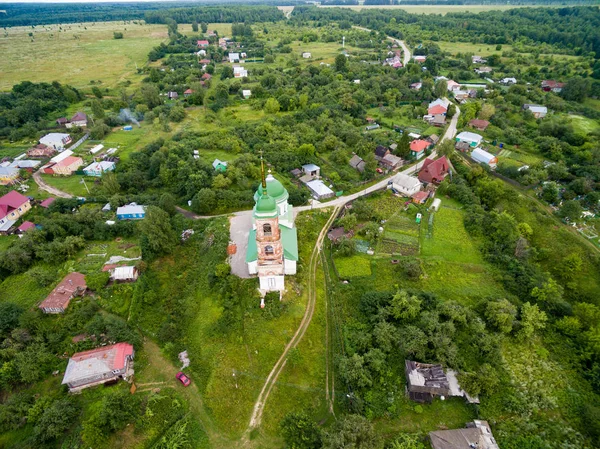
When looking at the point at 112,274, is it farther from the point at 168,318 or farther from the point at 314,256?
the point at 314,256

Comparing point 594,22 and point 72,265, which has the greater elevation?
point 594,22

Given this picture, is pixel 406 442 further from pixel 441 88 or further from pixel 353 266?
pixel 441 88

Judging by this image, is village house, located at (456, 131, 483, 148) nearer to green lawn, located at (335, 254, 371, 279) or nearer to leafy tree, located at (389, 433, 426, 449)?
green lawn, located at (335, 254, 371, 279)

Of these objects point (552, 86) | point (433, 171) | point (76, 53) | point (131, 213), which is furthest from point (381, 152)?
point (76, 53)

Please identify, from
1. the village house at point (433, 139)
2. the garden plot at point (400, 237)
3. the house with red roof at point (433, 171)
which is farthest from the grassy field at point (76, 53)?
the garden plot at point (400, 237)

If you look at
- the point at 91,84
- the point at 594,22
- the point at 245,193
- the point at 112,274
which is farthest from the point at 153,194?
the point at 594,22
